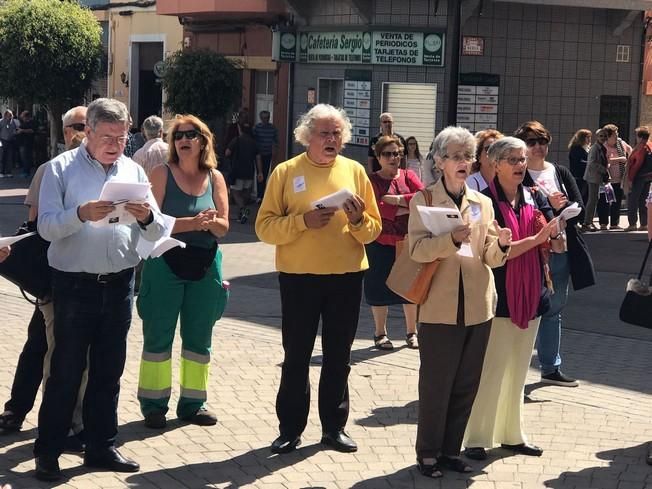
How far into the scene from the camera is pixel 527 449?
283 inches

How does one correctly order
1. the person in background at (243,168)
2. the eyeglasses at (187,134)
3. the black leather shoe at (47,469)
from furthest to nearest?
the person in background at (243,168)
the eyeglasses at (187,134)
the black leather shoe at (47,469)

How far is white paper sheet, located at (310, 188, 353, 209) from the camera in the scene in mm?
6617

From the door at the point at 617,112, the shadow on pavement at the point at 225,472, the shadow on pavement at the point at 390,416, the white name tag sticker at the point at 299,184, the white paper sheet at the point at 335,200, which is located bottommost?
the shadow on pavement at the point at 225,472

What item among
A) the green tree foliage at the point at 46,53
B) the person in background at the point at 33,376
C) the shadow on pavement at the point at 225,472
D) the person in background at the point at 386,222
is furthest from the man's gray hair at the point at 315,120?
the green tree foliage at the point at 46,53

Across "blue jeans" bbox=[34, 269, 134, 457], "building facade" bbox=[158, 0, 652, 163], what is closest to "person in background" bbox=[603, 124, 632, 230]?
"building facade" bbox=[158, 0, 652, 163]

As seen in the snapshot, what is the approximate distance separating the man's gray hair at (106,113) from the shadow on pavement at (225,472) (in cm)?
187

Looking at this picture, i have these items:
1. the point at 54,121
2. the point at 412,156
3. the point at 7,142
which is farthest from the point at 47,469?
the point at 7,142

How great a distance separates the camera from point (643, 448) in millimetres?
7438

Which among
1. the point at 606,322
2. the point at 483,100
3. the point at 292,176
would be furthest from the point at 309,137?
the point at 483,100

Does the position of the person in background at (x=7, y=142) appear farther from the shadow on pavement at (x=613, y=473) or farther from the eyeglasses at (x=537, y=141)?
the shadow on pavement at (x=613, y=473)

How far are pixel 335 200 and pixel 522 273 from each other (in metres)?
1.29

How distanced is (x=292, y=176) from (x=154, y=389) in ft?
5.31

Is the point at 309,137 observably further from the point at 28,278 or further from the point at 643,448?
the point at 643,448

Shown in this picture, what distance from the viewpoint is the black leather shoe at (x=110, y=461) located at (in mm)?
6605
